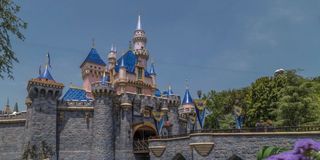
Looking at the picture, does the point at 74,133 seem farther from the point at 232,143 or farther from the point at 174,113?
the point at 232,143

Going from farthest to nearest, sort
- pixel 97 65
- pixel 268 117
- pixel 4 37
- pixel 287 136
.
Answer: pixel 97 65 → pixel 268 117 → pixel 287 136 → pixel 4 37

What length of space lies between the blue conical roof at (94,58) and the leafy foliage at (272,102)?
1695cm

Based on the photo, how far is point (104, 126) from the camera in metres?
34.2

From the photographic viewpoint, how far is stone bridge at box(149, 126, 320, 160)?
24.0m

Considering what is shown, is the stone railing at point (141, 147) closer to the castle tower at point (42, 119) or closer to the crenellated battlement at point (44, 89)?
the castle tower at point (42, 119)

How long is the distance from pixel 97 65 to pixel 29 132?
44.9 feet

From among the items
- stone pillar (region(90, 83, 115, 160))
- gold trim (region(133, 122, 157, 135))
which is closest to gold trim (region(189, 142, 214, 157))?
stone pillar (region(90, 83, 115, 160))

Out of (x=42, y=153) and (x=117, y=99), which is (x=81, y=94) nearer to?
(x=117, y=99)

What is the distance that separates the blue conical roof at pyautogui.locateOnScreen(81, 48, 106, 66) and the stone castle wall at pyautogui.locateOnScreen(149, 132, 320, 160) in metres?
17.6

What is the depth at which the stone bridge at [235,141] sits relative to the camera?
23984mm

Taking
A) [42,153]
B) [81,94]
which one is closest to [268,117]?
[81,94]

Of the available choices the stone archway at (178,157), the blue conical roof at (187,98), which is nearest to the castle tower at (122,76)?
the blue conical roof at (187,98)

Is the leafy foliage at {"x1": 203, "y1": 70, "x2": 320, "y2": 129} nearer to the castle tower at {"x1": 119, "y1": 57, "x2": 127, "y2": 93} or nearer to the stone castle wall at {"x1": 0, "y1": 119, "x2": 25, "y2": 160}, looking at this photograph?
the castle tower at {"x1": 119, "y1": 57, "x2": 127, "y2": 93}

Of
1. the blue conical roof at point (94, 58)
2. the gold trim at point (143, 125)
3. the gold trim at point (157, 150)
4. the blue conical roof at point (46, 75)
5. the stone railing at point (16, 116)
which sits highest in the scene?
the blue conical roof at point (94, 58)
